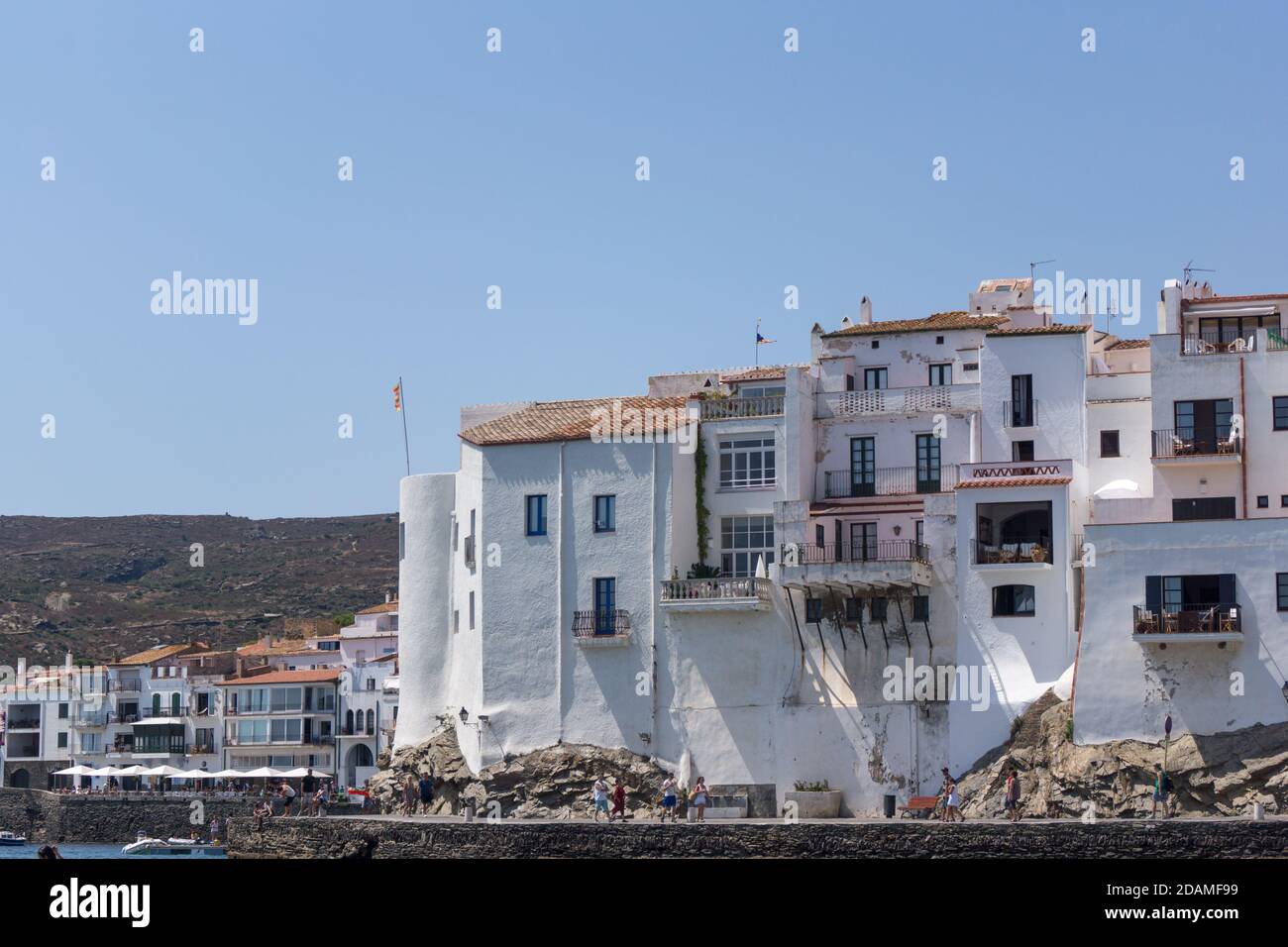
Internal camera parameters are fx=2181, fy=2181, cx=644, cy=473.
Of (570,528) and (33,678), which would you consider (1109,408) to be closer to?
(570,528)

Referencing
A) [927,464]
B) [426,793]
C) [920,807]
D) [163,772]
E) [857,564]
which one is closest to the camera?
[920,807]

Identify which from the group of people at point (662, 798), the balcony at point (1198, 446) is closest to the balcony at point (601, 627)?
the group of people at point (662, 798)

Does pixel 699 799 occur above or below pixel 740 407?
below

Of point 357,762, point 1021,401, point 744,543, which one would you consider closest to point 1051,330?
point 1021,401

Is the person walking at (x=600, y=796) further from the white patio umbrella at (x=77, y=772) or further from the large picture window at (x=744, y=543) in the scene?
the white patio umbrella at (x=77, y=772)

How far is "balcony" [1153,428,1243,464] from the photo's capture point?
190ft

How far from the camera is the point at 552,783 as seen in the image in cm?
6350

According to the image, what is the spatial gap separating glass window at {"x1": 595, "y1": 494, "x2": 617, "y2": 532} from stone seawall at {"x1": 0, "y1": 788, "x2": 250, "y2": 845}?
110 feet

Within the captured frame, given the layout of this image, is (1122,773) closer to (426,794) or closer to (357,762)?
(426,794)

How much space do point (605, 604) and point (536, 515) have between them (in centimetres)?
358
